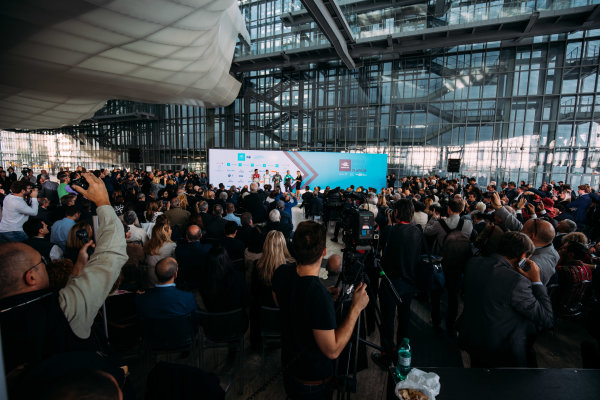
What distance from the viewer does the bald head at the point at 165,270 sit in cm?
261

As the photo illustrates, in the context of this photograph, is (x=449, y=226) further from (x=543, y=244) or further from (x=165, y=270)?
(x=165, y=270)

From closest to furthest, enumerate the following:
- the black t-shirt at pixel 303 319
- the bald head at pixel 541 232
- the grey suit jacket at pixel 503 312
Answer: the black t-shirt at pixel 303 319 → the grey suit jacket at pixel 503 312 → the bald head at pixel 541 232

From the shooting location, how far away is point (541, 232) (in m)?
2.94

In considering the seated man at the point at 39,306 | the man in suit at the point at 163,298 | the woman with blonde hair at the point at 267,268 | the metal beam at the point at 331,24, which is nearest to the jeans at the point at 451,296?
the woman with blonde hair at the point at 267,268

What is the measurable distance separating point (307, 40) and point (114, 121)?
23.0 meters

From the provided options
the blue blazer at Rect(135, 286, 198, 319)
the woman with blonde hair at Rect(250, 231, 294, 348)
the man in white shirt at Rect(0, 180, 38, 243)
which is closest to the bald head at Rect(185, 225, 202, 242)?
the woman with blonde hair at Rect(250, 231, 294, 348)

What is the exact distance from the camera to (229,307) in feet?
10.3

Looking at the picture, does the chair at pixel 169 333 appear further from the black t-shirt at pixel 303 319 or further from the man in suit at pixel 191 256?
the black t-shirt at pixel 303 319

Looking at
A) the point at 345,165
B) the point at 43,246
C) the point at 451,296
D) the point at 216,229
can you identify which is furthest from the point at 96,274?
the point at 345,165

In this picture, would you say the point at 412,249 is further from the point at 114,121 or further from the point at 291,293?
the point at 114,121

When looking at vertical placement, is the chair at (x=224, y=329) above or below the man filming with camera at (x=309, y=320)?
below

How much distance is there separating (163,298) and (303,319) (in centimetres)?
174

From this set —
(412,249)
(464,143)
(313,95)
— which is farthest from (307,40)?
(412,249)

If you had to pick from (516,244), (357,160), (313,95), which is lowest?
(516,244)
